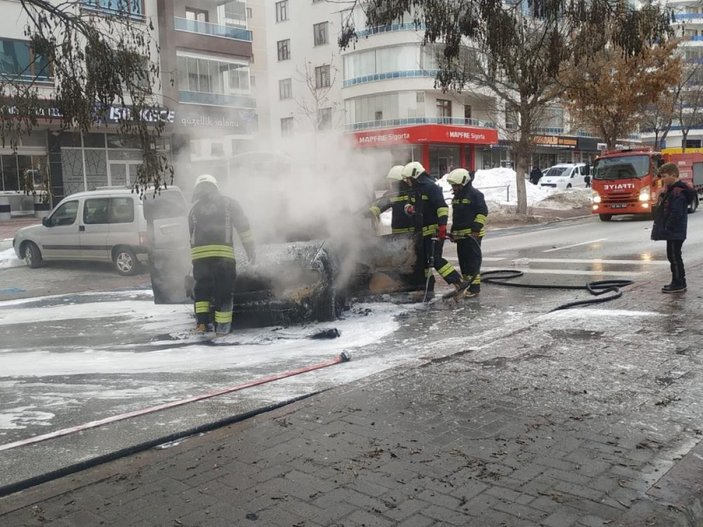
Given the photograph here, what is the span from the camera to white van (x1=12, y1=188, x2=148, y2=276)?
13031 millimetres

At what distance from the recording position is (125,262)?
1315 cm

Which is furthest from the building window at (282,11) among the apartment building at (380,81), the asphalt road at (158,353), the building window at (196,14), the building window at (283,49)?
the asphalt road at (158,353)

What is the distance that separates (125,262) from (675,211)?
9.93 m

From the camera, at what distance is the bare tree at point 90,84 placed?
5.83m

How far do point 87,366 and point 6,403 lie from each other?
112 centimetres

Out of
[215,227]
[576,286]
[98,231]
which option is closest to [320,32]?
[98,231]

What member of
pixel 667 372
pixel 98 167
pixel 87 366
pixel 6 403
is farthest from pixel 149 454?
pixel 98 167

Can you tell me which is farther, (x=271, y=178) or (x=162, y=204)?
(x=162, y=204)

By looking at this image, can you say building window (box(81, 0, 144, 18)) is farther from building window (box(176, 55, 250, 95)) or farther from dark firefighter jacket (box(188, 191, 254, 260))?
building window (box(176, 55, 250, 95))

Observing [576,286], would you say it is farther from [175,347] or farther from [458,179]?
[175,347]

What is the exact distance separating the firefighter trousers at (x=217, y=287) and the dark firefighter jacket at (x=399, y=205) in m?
2.62

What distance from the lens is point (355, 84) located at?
4544 cm

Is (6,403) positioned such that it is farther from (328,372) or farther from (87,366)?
(328,372)

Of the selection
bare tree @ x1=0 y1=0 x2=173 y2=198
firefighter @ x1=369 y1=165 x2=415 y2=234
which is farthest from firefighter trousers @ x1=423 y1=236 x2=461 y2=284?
bare tree @ x1=0 y1=0 x2=173 y2=198
